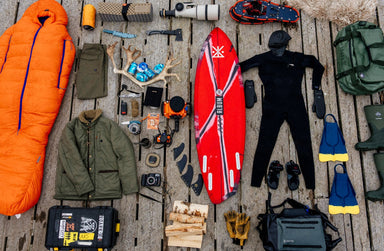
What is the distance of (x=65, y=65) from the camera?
292 centimetres

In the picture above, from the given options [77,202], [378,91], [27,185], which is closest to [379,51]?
[378,91]

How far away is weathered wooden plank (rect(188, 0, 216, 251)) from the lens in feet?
8.72

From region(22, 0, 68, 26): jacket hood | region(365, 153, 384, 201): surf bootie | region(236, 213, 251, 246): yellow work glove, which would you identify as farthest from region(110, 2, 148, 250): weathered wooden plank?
region(365, 153, 384, 201): surf bootie

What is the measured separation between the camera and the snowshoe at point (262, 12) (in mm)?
3004

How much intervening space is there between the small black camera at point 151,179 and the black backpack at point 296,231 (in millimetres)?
1170

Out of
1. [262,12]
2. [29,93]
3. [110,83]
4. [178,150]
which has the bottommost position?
[178,150]

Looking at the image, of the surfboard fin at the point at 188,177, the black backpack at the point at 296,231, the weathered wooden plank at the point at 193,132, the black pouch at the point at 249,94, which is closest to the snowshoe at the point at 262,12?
the weathered wooden plank at the point at 193,132

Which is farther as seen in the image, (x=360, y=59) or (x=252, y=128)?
(x=252, y=128)

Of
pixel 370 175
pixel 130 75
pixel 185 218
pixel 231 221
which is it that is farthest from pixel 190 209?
pixel 370 175

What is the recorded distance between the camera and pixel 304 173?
276 centimetres

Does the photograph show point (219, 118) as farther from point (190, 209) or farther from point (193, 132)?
point (190, 209)

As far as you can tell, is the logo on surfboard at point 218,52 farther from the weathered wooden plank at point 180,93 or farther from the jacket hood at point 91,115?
the jacket hood at point 91,115

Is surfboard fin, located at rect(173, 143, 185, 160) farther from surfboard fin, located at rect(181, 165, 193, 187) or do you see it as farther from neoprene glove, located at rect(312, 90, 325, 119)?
neoprene glove, located at rect(312, 90, 325, 119)

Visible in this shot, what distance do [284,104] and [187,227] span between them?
1716mm
